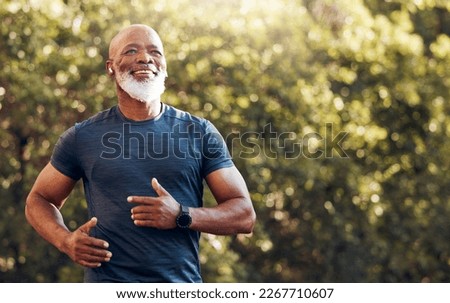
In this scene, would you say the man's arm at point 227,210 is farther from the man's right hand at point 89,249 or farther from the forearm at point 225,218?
the man's right hand at point 89,249

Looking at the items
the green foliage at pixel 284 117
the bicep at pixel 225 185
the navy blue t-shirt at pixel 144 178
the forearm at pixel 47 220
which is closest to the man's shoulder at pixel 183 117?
the navy blue t-shirt at pixel 144 178

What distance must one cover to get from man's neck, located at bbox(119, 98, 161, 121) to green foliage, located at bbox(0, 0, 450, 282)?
20.9 ft

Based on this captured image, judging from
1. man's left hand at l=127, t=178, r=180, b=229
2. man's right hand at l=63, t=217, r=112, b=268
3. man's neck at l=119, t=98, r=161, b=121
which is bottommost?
man's right hand at l=63, t=217, r=112, b=268

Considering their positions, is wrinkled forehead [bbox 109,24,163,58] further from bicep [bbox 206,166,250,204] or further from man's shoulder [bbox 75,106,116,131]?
bicep [bbox 206,166,250,204]

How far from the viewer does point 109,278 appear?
3623 mm

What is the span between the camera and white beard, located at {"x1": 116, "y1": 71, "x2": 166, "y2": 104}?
12.0ft

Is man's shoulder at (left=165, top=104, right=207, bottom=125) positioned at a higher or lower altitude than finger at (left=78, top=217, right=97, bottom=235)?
higher

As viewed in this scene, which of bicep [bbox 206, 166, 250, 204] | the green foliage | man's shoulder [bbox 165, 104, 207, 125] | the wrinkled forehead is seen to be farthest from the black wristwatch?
the green foliage

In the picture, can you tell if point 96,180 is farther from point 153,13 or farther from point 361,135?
point 361,135

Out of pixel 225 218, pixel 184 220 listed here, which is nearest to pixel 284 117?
pixel 225 218

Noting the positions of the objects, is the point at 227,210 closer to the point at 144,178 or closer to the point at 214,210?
the point at 214,210
